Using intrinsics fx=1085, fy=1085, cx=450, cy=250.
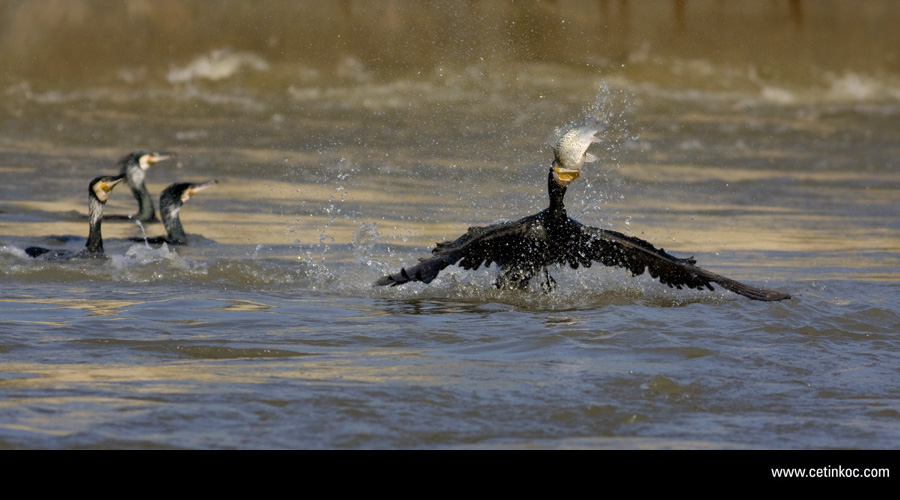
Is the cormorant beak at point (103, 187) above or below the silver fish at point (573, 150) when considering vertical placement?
below

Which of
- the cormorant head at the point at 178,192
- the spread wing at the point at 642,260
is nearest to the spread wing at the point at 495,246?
the spread wing at the point at 642,260

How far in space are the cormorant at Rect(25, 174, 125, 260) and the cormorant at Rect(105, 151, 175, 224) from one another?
4.75 feet

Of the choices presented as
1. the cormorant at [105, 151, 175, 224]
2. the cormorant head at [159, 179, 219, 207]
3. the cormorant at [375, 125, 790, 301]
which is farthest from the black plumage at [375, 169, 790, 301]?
the cormorant at [105, 151, 175, 224]

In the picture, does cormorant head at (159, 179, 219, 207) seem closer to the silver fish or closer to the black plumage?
the black plumage

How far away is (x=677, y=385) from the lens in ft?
16.4

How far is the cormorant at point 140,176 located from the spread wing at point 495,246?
5895 millimetres

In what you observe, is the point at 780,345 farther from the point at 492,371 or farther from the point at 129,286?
the point at 129,286

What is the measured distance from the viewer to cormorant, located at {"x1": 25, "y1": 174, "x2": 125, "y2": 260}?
350 inches

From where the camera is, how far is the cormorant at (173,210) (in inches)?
411

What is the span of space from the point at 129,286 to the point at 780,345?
4.44m

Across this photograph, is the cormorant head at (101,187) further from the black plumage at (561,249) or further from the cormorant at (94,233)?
the black plumage at (561,249)

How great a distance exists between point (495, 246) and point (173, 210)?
16.2 feet

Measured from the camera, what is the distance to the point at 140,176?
468 inches

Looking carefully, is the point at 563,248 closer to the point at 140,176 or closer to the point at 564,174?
the point at 564,174
